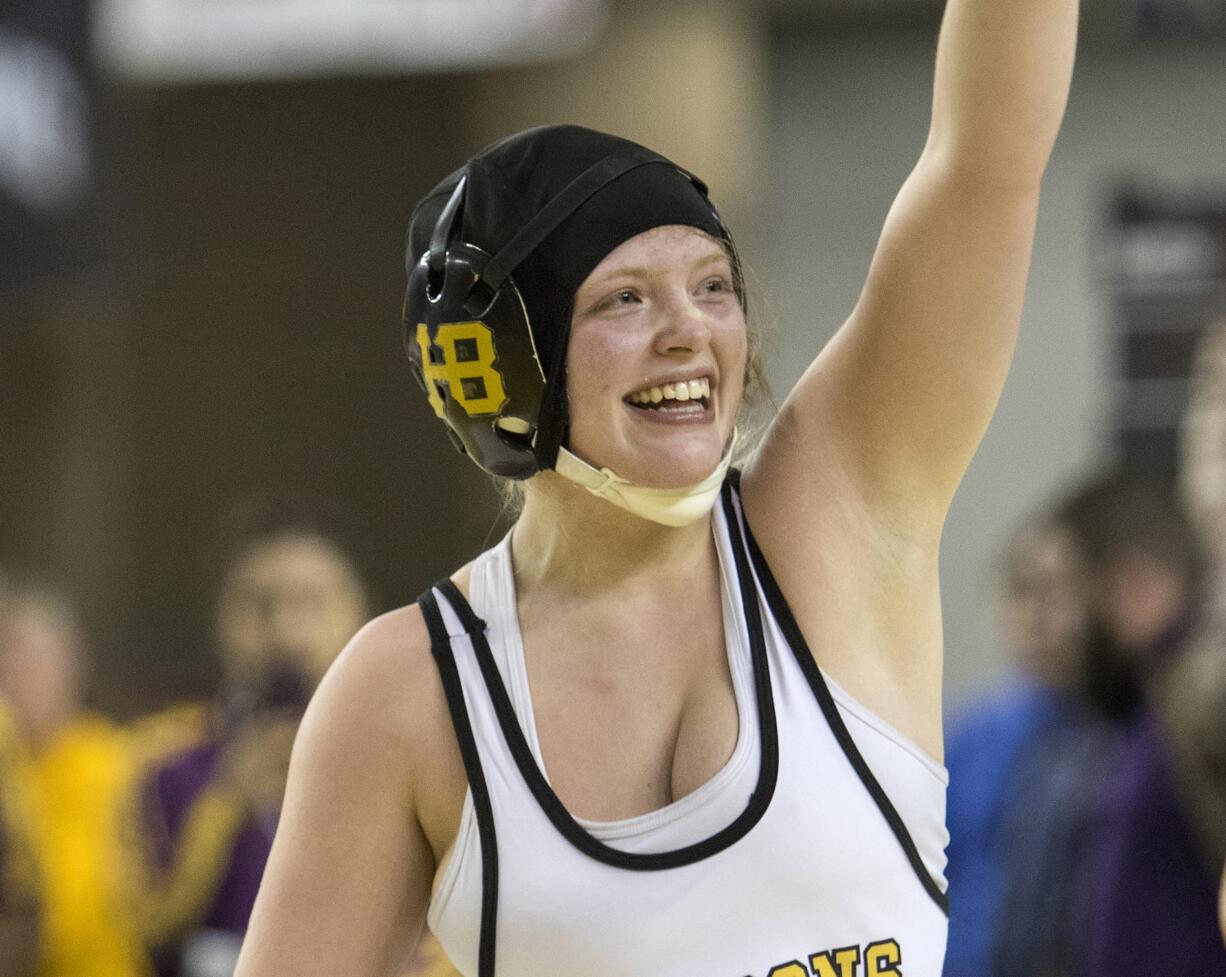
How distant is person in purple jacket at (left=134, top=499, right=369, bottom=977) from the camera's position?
15.4ft

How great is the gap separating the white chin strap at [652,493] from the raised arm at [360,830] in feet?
0.83

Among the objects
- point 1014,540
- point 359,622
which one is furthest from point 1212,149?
point 359,622

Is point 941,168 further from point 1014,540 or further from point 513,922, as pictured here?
point 1014,540

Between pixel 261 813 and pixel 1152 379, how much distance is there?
5696mm

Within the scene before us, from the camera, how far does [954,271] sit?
2.02m

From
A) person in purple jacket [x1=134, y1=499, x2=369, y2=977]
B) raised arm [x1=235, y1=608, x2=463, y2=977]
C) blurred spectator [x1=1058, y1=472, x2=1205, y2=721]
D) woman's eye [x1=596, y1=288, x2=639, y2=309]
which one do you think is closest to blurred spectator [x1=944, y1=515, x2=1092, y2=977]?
blurred spectator [x1=1058, y1=472, x2=1205, y2=721]

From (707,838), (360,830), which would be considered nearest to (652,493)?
(707,838)

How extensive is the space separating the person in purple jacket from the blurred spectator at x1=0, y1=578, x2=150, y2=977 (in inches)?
7.4

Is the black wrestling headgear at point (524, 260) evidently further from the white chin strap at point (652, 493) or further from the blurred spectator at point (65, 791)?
the blurred spectator at point (65, 791)

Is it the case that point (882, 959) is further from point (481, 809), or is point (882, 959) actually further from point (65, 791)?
point (65, 791)

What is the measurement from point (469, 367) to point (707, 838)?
0.53m

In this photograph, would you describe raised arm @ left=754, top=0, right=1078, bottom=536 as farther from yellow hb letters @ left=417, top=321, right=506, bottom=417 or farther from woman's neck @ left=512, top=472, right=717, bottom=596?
yellow hb letters @ left=417, top=321, right=506, bottom=417

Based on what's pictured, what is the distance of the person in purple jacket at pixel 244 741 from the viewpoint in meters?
4.69

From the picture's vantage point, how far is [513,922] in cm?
193
